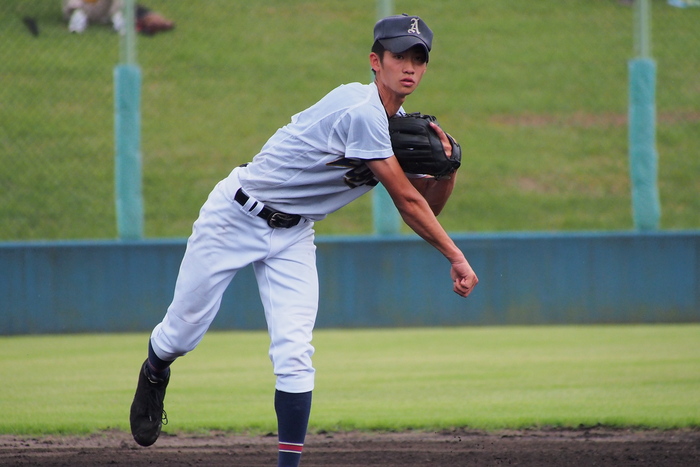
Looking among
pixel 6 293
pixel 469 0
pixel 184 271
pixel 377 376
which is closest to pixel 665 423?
pixel 377 376

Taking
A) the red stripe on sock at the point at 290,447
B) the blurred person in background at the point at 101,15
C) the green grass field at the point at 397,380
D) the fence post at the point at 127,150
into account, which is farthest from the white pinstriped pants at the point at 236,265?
the blurred person in background at the point at 101,15

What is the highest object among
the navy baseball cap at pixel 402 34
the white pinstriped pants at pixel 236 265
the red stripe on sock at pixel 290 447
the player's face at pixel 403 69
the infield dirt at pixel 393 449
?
the navy baseball cap at pixel 402 34

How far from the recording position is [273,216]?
160 inches

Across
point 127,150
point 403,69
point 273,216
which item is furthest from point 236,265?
point 127,150

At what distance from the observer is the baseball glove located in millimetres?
3977

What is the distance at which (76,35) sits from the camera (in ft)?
31.4

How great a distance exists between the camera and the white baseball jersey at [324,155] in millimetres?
3758

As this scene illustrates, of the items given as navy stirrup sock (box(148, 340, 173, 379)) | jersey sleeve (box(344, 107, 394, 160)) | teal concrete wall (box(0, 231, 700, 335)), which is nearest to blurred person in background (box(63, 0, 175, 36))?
Answer: teal concrete wall (box(0, 231, 700, 335))

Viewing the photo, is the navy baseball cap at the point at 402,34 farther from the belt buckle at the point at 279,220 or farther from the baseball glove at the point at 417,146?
the belt buckle at the point at 279,220

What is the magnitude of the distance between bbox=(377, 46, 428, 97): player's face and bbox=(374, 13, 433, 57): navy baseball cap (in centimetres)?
3

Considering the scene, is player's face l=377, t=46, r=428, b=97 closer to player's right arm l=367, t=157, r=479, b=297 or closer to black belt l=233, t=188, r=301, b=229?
player's right arm l=367, t=157, r=479, b=297

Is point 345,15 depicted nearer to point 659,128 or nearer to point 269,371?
point 659,128

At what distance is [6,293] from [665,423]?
20.1ft

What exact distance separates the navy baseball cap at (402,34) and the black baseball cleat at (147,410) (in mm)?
1938
